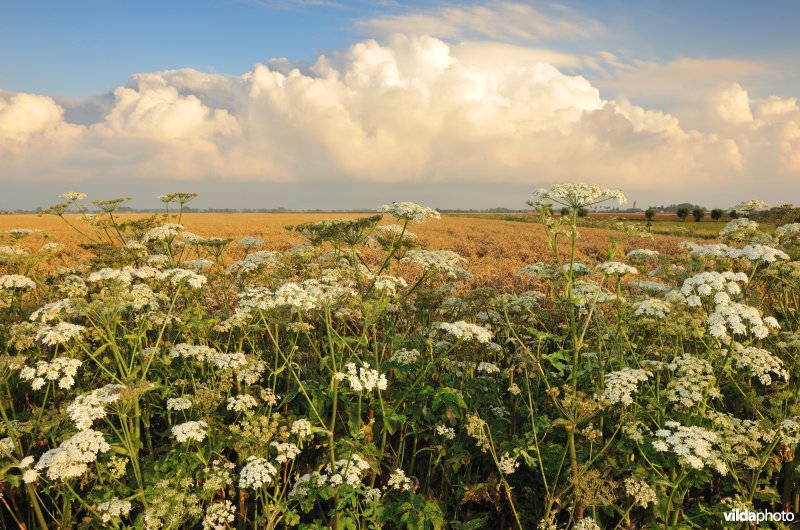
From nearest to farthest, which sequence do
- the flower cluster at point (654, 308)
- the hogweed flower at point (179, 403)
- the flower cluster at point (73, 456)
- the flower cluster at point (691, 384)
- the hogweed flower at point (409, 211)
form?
the flower cluster at point (73, 456), the flower cluster at point (691, 384), the hogweed flower at point (179, 403), the flower cluster at point (654, 308), the hogweed flower at point (409, 211)

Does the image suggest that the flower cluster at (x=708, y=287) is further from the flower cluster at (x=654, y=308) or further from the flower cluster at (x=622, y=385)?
the flower cluster at (x=622, y=385)

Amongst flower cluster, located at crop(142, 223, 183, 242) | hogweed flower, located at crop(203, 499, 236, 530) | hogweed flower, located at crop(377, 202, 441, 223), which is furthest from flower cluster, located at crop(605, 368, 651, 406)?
flower cluster, located at crop(142, 223, 183, 242)

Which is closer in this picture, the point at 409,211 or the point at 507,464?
the point at 507,464

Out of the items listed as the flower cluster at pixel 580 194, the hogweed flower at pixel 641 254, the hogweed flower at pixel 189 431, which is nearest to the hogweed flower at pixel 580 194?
the flower cluster at pixel 580 194

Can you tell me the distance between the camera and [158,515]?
4625 mm

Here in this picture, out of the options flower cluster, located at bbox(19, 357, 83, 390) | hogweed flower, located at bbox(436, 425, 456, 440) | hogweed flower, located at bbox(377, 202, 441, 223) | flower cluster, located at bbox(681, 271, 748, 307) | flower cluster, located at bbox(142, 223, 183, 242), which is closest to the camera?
flower cluster, located at bbox(19, 357, 83, 390)

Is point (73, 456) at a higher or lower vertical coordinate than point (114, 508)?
higher

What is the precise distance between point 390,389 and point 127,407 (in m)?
3.52

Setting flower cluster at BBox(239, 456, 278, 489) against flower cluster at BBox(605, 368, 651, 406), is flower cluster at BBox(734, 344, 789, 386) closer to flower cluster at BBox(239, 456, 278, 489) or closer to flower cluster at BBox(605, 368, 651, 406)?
flower cluster at BBox(605, 368, 651, 406)

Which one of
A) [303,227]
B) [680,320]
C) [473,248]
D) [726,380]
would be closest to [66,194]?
[303,227]

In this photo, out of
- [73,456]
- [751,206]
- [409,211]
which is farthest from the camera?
[751,206]

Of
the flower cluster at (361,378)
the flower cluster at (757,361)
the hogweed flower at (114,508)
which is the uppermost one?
the flower cluster at (757,361)

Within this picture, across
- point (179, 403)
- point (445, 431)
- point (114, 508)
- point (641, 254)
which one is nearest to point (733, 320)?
point (641, 254)

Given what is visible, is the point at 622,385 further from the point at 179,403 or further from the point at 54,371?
the point at 54,371
